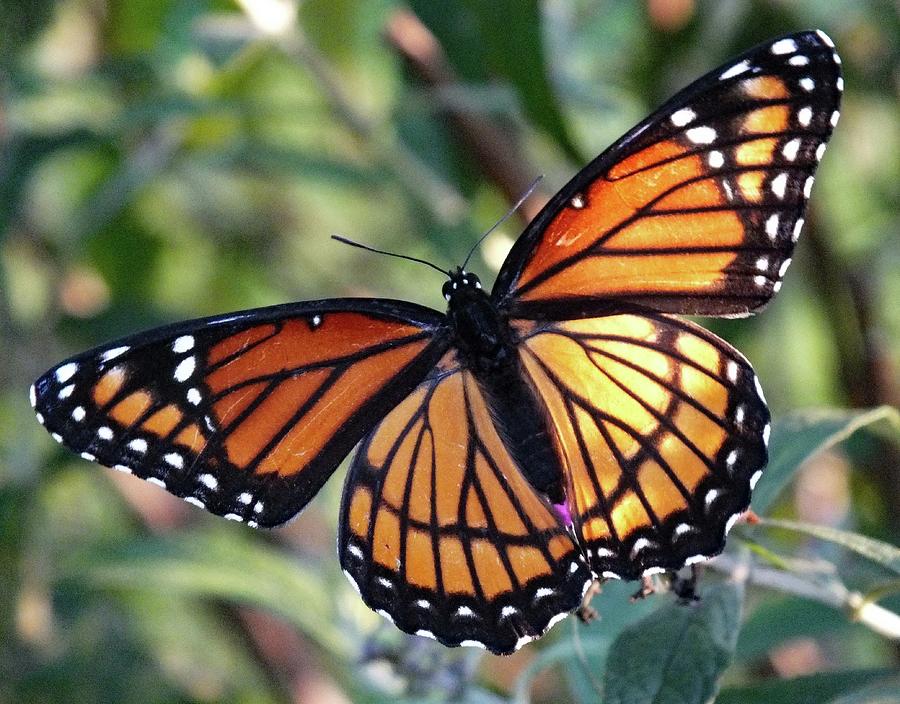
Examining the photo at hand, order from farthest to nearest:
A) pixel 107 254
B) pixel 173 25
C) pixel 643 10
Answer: pixel 107 254 < pixel 643 10 < pixel 173 25

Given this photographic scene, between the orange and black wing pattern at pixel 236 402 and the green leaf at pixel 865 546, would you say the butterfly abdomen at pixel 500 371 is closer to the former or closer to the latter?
the orange and black wing pattern at pixel 236 402

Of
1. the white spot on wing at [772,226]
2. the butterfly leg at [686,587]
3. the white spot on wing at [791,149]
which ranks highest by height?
the white spot on wing at [791,149]

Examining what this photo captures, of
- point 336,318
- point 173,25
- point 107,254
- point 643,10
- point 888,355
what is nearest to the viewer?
point 336,318

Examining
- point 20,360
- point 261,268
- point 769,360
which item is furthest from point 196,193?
point 769,360

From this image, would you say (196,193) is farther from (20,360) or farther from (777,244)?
(777,244)

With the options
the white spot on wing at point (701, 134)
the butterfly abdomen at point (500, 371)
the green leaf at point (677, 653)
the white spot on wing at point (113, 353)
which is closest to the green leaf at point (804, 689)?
the green leaf at point (677, 653)

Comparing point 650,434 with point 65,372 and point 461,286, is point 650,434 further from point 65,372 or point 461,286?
point 65,372

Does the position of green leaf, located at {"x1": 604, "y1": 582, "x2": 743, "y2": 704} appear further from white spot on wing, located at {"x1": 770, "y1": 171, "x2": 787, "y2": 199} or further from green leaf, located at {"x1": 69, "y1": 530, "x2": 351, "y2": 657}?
green leaf, located at {"x1": 69, "y1": 530, "x2": 351, "y2": 657}
